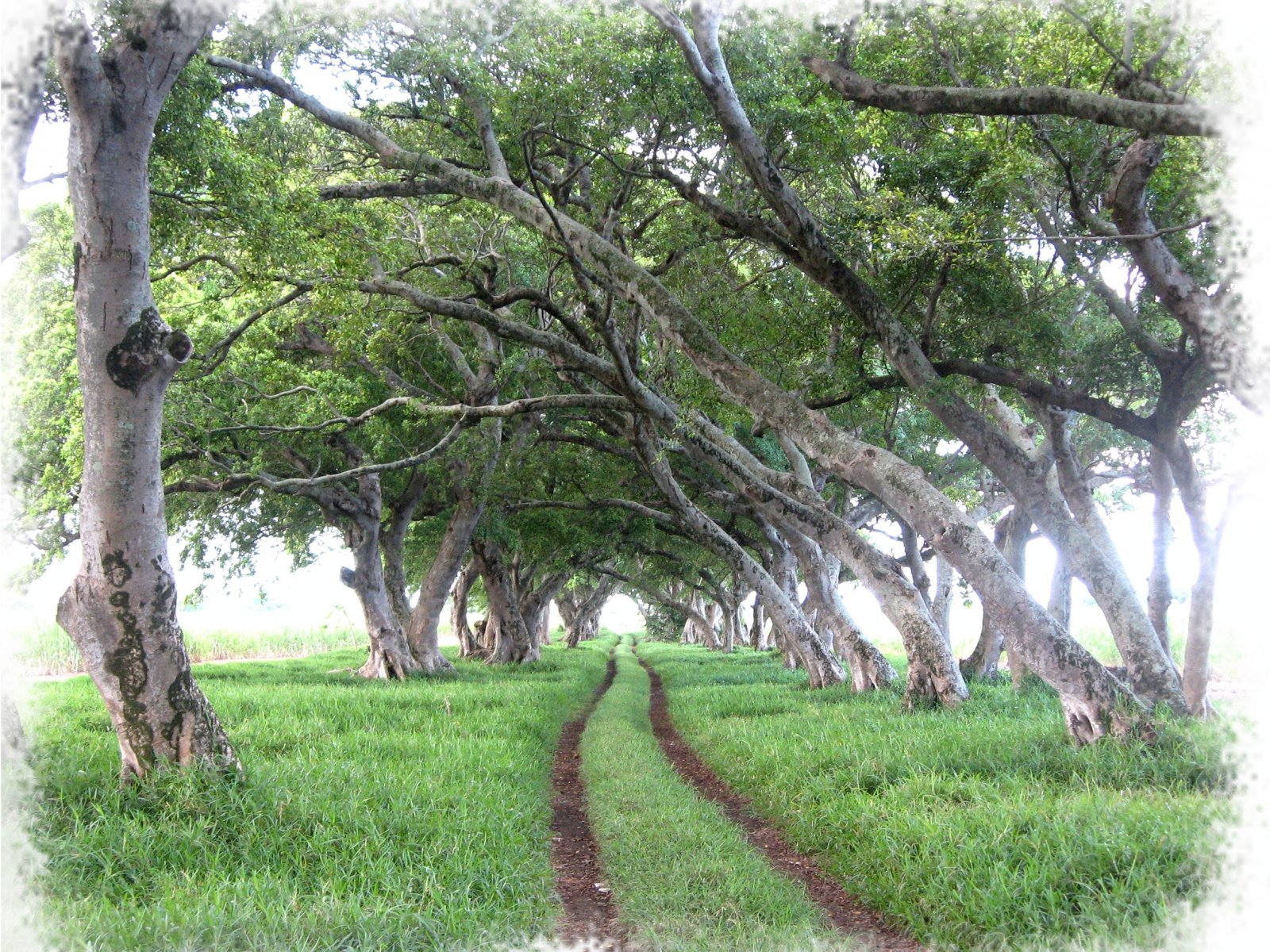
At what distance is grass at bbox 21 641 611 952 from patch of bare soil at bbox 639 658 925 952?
1689 millimetres

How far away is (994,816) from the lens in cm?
531

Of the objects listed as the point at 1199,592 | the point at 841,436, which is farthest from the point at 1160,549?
the point at 841,436

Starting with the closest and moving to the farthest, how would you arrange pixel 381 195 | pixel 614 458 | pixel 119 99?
1. pixel 119 99
2. pixel 381 195
3. pixel 614 458

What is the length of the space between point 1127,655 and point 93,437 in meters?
9.58

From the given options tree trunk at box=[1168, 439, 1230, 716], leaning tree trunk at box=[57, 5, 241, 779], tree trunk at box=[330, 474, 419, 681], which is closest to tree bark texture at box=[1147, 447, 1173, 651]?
tree trunk at box=[1168, 439, 1230, 716]

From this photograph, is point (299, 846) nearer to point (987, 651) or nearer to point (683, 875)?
point (683, 875)

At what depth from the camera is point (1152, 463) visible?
10633 millimetres

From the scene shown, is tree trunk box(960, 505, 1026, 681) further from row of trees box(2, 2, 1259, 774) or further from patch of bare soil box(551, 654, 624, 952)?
patch of bare soil box(551, 654, 624, 952)

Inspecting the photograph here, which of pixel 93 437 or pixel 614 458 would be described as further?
pixel 614 458

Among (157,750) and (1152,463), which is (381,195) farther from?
(1152,463)

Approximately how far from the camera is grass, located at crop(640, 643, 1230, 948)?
4172 mm

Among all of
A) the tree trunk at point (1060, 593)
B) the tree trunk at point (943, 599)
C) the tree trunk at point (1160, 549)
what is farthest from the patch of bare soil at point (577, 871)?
the tree trunk at point (943, 599)

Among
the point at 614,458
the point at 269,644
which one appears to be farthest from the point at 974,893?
the point at 269,644

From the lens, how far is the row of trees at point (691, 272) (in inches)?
227
